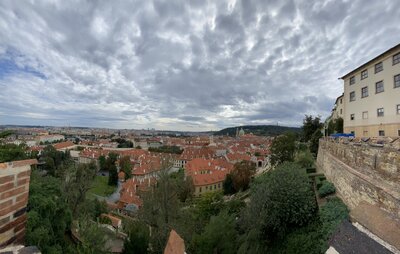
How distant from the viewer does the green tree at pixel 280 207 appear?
42.6ft

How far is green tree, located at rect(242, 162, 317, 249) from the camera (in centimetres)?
1298

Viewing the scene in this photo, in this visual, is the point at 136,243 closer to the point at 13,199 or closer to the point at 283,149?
the point at 13,199

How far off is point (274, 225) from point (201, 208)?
900cm

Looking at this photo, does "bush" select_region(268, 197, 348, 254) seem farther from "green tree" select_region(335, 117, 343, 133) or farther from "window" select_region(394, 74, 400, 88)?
"green tree" select_region(335, 117, 343, 133)

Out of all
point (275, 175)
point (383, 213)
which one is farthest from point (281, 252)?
point (383, 213)

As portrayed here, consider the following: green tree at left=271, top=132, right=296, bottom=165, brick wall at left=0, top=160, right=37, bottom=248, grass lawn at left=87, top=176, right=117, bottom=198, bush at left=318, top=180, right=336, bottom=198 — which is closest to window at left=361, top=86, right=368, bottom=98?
green tree at left=271, top=132, right=296, bottom=165

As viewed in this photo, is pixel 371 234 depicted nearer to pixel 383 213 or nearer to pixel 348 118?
pixel 383 213

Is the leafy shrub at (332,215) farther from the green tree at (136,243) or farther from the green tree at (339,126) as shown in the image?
the green tree at (339,126)

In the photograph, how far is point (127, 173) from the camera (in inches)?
2042

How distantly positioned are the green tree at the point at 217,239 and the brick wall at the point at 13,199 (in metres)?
10.6

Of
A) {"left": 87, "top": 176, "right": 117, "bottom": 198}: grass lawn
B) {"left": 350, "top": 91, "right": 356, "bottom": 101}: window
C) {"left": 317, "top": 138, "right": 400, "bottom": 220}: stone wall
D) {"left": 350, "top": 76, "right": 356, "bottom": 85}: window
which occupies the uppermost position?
{"left": 350, "top": 76, "right": 356, "bottom": 85}: window

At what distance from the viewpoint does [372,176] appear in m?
10.4

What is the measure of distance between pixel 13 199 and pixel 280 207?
42.4ft

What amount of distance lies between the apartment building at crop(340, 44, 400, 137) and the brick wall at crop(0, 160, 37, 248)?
2150 cm
